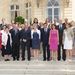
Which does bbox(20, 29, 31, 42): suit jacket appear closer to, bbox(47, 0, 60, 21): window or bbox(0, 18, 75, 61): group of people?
bbox(0, 18, 75, 61): group of people

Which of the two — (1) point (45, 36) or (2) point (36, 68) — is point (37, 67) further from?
A: (1) point (45, 36)

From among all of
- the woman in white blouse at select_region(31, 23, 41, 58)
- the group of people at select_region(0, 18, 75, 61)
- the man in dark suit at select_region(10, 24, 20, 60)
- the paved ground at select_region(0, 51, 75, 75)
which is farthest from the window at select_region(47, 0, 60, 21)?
the paved ground at select_region(0, 51, 75, 75)

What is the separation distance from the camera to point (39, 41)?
2816 cm

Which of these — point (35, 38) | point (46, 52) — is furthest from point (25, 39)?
point (46, 52)

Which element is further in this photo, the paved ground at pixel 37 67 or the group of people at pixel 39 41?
the group of people at pixel 39 41

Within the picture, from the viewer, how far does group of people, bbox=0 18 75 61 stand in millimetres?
27969

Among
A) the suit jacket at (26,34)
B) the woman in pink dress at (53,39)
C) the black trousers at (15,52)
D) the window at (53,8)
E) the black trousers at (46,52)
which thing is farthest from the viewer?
the window at (53,8)

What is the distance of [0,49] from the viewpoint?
28.8 metres

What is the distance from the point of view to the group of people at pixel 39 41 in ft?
91.8

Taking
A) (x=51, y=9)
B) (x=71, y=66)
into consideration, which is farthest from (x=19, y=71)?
(x=51, y=9)

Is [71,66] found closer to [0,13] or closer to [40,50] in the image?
[40,50]

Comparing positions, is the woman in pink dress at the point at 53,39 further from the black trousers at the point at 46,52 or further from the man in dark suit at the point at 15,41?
the man in dark suit at the point at 15,41

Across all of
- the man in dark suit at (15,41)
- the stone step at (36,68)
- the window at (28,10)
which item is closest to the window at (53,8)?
the window at (28,10)

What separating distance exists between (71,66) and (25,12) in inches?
886
